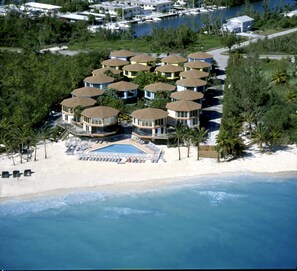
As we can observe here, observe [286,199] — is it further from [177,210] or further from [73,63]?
[73,63]

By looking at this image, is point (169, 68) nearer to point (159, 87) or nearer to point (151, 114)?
point (159, 87)

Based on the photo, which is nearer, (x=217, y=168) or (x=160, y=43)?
(x=217, y=168)

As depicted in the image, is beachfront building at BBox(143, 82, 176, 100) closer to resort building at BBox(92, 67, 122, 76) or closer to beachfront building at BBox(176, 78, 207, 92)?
beachfront building at BBox(176, 78, 207, 92)

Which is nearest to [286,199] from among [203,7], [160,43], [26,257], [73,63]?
[26,257]

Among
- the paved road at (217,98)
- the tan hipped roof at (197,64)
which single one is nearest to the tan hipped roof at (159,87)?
the paved road at (217,98)

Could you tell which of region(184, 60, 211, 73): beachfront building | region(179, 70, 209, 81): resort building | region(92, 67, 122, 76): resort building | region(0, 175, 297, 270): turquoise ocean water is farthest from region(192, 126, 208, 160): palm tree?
region(92, 67, 122, 76): resort building

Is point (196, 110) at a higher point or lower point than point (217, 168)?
higher
